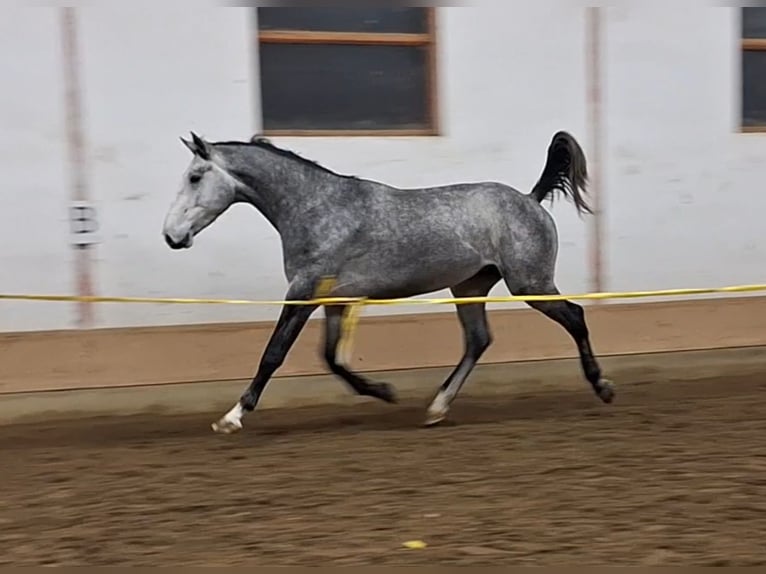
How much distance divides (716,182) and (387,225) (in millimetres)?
3421

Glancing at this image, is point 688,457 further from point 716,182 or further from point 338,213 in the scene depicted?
point 716,182

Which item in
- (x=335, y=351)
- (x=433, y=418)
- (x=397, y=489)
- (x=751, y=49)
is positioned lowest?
(x=433, y=418)

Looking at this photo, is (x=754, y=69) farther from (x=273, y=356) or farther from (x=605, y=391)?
(x=273, y=356)

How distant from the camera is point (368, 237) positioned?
5020mm

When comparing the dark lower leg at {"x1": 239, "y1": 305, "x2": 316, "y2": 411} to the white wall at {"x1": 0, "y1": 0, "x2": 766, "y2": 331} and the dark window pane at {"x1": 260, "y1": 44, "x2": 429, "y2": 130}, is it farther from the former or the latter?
the dark window pane at {"x1": 260, "y1": 44, "x2": 429, "y2": 130}

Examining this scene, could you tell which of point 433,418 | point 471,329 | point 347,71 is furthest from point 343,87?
point 433,418

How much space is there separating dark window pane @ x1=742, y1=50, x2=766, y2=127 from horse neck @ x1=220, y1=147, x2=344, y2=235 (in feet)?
13.6

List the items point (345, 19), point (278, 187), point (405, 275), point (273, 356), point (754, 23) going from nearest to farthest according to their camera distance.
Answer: point (273, 356)
point (278, 187)
point (405, 275)
point (345, 19)
point (754, 23)

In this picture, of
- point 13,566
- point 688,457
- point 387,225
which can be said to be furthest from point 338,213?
point 13,566

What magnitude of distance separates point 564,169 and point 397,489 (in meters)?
2.71

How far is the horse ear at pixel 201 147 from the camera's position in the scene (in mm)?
4848

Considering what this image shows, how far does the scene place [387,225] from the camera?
199 inches

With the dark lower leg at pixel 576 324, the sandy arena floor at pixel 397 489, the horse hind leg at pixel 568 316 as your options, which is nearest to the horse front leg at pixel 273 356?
the sandy arena floor at pixel 397 489

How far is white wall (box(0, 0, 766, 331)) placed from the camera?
575cm
